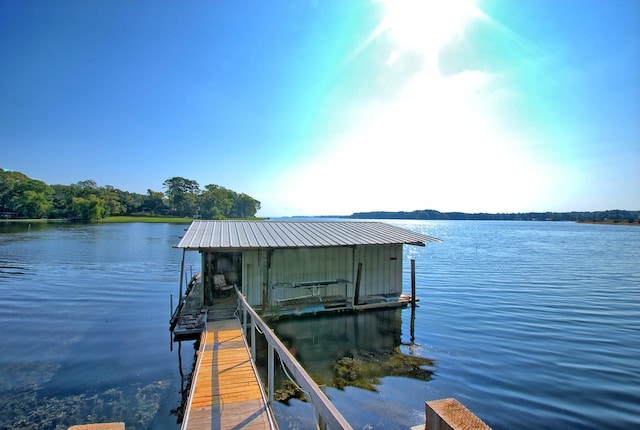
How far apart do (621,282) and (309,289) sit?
2142cm

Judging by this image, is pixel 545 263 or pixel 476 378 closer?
pixel 476 378

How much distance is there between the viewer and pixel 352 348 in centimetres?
1120

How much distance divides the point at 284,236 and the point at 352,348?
5.11 meters

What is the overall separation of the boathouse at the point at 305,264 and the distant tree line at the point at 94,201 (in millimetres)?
96113

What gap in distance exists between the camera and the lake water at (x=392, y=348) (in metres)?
7.75

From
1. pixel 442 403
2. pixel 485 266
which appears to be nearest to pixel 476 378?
pixel 442 403

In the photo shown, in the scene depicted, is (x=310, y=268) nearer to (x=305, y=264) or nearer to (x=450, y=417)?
(x=305, y=264)

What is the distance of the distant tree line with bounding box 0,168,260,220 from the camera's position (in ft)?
289

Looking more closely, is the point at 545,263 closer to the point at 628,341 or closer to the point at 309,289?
the point at 628,341

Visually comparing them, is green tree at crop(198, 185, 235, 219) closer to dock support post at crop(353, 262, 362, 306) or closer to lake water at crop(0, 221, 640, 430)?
lake water at crop(0, 221, 640, 430)

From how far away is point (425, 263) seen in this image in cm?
3222

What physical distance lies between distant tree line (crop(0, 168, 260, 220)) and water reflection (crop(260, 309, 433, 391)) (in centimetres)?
9905

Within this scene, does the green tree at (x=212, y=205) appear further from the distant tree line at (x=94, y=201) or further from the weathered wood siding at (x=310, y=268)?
the weathered wood siding at (x=310, y=268)

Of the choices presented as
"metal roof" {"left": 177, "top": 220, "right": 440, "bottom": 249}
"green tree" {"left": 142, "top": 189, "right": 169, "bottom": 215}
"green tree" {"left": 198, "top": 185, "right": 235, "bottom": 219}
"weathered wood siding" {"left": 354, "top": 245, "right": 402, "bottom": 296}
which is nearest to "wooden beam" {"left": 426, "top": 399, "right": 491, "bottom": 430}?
"metal roof" {"left": 177, "top": 220, "right": 440, "bottom": 249}
